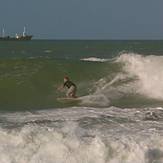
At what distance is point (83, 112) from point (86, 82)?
8.26 metres

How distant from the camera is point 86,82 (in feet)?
67.3

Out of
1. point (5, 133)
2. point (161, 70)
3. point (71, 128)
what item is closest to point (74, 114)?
point (71, 128)

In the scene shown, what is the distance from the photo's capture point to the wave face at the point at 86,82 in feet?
52.5

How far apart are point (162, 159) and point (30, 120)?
3873mm

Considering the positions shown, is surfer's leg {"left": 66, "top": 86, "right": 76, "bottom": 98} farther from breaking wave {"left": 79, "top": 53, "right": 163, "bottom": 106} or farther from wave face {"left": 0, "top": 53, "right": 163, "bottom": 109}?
breaking wave {"left": 79, "top": 53, "right": 163, "bottom": 106}

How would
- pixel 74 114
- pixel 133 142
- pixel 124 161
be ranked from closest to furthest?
1. pixel 124 161
2. pixel 133 142
3. pixel 74 114

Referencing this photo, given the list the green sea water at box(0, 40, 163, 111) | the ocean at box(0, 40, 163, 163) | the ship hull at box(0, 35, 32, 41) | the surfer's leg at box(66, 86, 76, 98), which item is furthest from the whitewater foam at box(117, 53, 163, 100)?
the ship hull at box(0, 35, 32, 41)

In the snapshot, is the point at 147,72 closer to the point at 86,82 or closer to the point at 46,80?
the point at 86,82

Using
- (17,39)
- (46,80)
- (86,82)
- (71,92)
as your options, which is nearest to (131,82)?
(86,82)

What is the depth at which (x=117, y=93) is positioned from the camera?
17.7 metres

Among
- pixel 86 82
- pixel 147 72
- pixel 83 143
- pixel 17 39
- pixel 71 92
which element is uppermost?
pixel 83 143

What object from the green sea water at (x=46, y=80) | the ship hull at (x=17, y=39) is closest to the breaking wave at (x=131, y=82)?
the green sea water at (x=46, y=80)

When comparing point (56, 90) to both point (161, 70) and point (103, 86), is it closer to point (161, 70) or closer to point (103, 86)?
point (103, 86)

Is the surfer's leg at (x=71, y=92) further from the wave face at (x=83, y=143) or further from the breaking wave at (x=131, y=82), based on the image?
the wave face at (x=83, y=143)
